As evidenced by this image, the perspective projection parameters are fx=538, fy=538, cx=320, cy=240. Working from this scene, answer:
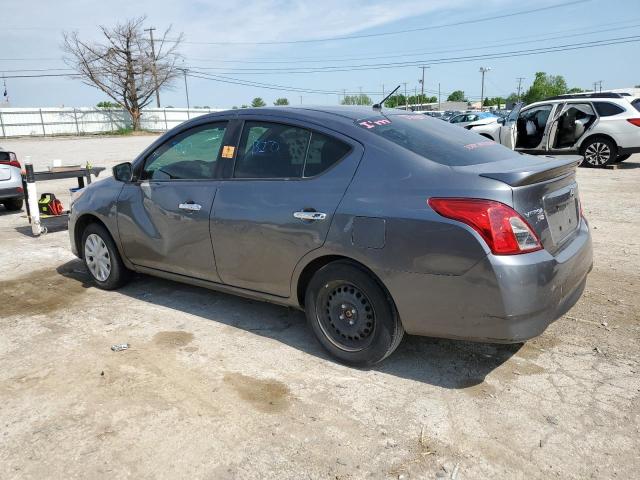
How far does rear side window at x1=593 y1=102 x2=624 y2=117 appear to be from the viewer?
12.9 m

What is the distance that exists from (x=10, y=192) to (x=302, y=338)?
22.6ft

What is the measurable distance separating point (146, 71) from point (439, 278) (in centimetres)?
5952

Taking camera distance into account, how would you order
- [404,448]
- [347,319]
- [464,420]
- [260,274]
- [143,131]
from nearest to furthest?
1. [404,448]
2. [464,420]
3. [347,319]
4. [260,274]
5. [143,131]

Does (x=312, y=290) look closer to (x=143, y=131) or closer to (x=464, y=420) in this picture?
(x=464, y=420)

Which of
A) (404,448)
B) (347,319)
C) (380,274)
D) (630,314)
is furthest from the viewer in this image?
(630,314)

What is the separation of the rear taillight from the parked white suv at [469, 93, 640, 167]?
11886 mm

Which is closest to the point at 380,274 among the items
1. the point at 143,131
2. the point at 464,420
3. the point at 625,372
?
the point at 464,420

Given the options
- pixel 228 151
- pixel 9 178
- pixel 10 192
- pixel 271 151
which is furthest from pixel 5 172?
pixel 271 151

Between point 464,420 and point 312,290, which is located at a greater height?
point 312,290

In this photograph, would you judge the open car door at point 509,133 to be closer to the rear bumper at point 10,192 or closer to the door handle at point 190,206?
the rear bumper at point 10,192

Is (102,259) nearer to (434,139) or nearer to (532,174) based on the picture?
(434,139)

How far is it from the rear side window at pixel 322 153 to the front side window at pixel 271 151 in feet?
0.17

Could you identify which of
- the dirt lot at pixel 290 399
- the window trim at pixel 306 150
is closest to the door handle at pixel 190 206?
the window trim at pixel 306 150

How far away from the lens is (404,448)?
268 centimetres
